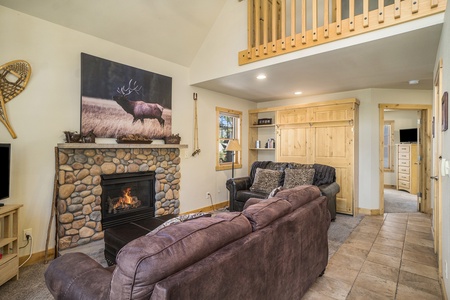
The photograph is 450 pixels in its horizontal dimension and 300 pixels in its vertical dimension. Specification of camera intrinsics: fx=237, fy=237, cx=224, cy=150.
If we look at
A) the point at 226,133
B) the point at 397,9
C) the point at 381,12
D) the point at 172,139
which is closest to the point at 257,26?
the point at 381,12

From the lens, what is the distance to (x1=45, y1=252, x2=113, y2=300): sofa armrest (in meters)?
1.12

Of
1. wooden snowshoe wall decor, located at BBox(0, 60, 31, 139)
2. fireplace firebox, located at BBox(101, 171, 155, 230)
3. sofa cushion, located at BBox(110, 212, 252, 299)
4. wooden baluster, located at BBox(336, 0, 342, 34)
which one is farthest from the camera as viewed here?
fireplace firebox, located at BBox(101, 171, 155, 230)

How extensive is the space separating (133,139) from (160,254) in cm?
281

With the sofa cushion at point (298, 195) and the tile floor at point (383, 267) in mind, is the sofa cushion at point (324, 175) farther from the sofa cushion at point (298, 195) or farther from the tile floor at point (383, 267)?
the sofa cushion at point (298, 195)

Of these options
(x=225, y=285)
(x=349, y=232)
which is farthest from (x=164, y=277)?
(x=349, y=232)

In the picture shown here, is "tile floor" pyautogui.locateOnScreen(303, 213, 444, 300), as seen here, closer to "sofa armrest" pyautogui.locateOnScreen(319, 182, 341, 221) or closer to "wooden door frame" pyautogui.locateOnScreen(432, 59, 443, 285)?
"wooden door frame" pyautogui.locateOnScreen(432, 59, 443, 285)

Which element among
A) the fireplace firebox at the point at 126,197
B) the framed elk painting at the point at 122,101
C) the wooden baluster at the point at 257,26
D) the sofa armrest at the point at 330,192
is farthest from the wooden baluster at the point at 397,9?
the fireplace firebox at the point at 126,197

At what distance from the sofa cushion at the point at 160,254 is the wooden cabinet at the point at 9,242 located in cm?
200

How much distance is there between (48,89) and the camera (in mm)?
2846

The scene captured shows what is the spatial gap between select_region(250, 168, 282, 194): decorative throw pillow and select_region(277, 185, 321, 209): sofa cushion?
195 centimetres

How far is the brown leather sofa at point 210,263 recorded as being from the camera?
3.02 ft

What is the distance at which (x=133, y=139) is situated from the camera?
3477 millimetres

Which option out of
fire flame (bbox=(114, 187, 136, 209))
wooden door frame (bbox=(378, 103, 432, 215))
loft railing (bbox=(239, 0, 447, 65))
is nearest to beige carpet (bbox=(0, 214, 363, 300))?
fire flame (bbox=(114, 187, 136, 209))

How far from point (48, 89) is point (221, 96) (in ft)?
10.1
